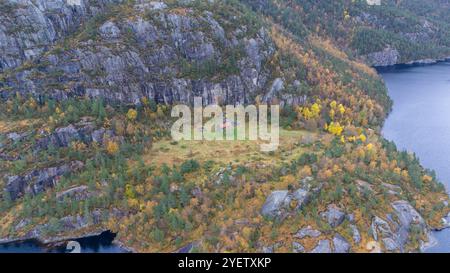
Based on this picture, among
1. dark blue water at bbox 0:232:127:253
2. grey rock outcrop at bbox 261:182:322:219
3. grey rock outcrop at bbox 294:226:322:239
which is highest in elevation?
grey rock outcrop at bbox 261:182:322:219

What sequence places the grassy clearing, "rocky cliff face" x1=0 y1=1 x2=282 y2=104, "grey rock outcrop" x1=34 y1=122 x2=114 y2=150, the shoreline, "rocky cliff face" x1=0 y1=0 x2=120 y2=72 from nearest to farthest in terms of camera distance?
1. the shoreline
2. the grassy clearing
3. "grey rock outcrop" x1=34 y1=122 x2=114 y2=150
4. "rocky cliff face" x1=0 y1=0 x2=120 y2=72
5. "rocky cliff face" x1=0 y1=1 x2=282 y2=104

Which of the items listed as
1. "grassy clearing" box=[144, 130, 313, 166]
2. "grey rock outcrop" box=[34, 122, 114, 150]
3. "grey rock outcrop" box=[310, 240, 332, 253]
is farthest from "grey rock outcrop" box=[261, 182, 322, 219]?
"grey rock outcrop" box=[34, 122, 114, 150]

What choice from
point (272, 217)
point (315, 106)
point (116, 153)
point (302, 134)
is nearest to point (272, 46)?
point (315, 106)

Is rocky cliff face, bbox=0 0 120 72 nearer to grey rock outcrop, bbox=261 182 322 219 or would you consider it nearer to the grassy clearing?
the grassy clearing

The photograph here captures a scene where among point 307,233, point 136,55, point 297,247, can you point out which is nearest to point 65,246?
point 297,247

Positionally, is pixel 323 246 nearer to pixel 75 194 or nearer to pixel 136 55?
pixel 75 194

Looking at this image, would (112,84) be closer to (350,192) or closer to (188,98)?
(188,98)
